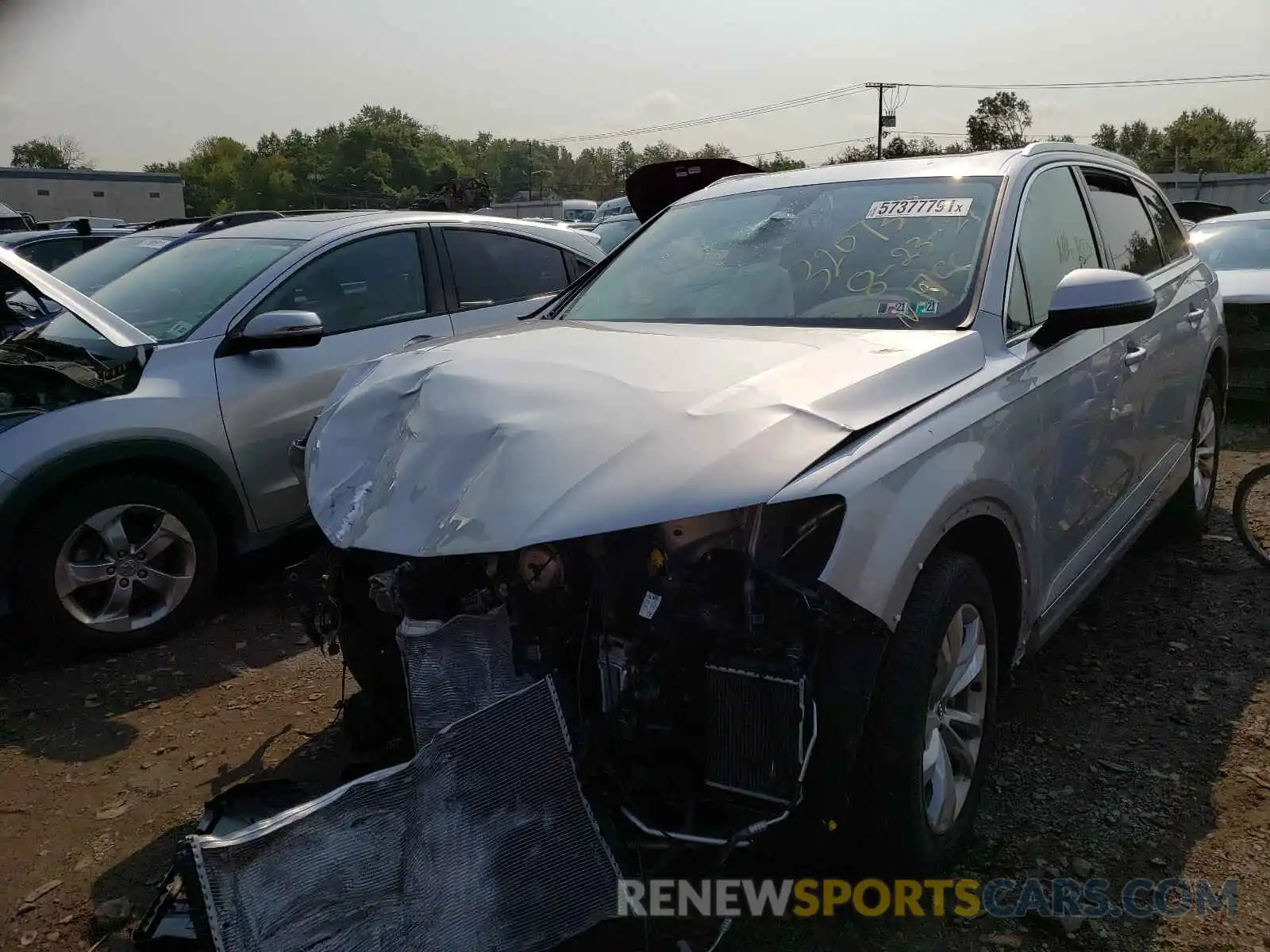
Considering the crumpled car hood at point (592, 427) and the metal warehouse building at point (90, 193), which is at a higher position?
the metal warehouse building at point (90, 193)

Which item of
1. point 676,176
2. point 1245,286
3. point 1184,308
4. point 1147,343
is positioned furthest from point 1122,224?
point 1245,286

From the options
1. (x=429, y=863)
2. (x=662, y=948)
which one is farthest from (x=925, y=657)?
(x=429, y=863)

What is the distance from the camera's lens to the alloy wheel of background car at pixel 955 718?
7.70ft

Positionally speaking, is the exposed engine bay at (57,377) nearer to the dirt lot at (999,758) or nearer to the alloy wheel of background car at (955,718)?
the dirt lot at (999,758)

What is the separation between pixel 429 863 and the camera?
1.97 meters

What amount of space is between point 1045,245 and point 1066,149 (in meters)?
0.72

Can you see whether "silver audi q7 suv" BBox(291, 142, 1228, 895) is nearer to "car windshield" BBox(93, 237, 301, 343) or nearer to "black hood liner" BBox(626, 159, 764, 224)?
"black hood liner" BBox(626, 159, 764, 224)

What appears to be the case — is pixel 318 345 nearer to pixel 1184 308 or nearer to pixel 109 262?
pixel 109 262

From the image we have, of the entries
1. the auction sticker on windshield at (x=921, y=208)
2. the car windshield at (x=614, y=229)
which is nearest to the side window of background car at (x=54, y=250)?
the car windshield at (x=614, y=229)

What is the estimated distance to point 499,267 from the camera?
18.5 feet

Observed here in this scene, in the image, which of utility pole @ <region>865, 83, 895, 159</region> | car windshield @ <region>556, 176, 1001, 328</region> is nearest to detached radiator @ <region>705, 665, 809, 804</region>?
car windshield @ <region>556, 176, 1001, 328</region>

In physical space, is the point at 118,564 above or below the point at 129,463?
below

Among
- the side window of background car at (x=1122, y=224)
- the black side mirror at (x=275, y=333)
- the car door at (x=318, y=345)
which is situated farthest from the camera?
the car door at (x=318, y=345)

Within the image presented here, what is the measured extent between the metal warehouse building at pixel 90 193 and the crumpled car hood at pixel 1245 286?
54.2 meters
